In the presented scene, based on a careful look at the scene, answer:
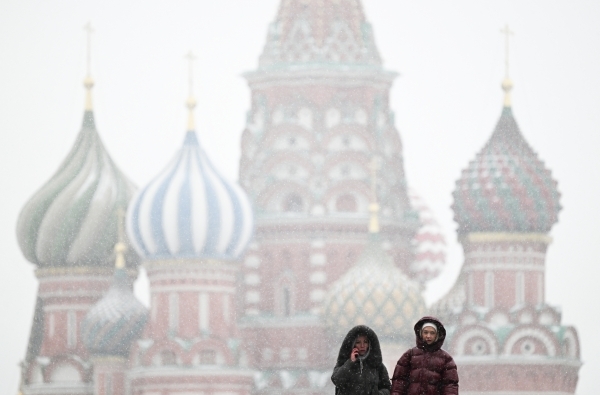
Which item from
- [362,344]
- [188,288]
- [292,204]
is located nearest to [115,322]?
[188,288]

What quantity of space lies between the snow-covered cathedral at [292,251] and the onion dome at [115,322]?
0.04m

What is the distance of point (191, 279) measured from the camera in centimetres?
4009

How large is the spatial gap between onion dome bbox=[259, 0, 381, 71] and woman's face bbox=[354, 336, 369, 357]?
31.4 metres

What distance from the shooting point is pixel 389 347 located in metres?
39.1

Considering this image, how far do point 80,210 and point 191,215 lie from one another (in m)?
3.05

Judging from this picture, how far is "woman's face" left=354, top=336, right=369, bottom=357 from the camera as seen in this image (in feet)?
33.7

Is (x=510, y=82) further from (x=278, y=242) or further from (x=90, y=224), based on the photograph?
(x=90, y=224)

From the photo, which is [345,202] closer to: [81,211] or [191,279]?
[191,279]

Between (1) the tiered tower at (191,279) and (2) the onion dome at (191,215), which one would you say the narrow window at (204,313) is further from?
(2) the onion dome at (191,215)

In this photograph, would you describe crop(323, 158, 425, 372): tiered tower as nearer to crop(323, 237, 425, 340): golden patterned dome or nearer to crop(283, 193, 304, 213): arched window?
crop(323, 237, 425, 340): golden patterned dome

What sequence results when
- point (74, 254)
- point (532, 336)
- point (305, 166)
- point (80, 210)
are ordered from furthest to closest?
point (80, 210), point (74, 254), point (305, 166), point (532, 336)

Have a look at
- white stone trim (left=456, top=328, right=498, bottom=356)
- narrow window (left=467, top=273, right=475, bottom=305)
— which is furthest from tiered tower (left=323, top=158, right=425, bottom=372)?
narrow window (left=467, top=273, right=475, bottom=305)

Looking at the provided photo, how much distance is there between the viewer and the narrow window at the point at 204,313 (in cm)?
3997

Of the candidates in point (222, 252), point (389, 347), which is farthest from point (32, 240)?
point (389, 347)
